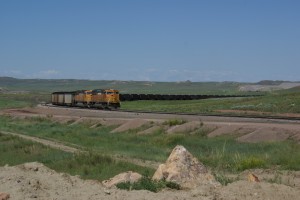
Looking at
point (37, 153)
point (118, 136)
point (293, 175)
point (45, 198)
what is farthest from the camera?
point (118, 136)

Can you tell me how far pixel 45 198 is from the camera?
43.6 feet

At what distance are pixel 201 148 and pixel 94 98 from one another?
5006 centimetres

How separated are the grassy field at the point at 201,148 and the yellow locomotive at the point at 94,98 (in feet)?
96.1

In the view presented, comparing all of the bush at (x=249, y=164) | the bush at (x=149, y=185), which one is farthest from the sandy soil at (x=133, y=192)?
the bush at (x=249, y=164)

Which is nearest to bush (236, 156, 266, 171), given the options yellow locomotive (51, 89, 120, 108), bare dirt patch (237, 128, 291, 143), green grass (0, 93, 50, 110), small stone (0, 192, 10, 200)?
bare dirt patch (237, 128, 291, 143)

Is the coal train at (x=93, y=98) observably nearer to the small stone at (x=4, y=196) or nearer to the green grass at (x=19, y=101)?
the green grass at (x=19, y=101)

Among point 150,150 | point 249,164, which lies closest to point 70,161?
point 150,150

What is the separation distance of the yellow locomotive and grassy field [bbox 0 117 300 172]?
2929 centimetres

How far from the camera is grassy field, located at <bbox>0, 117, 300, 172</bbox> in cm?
2256

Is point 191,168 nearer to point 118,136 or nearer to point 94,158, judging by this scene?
point 94,158

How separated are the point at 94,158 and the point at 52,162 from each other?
2.62 metres

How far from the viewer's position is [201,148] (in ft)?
100

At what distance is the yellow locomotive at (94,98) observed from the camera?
7550 centimetres

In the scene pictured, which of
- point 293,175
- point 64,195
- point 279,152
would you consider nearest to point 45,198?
point 64,195
